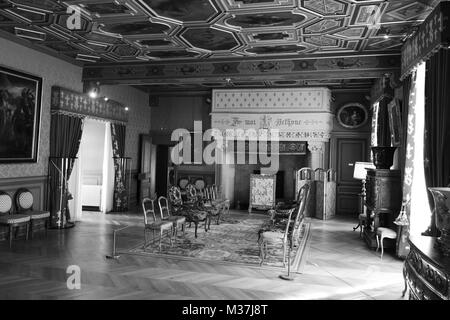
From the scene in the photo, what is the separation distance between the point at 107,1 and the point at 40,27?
173 centimetres

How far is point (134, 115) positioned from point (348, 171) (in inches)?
257

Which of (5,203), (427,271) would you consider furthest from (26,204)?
(427,271)

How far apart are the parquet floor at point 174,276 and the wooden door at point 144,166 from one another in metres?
4.72

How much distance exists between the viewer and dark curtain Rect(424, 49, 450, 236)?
3.84m

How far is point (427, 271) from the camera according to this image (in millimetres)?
2219

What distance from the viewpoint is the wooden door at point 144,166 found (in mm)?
10953

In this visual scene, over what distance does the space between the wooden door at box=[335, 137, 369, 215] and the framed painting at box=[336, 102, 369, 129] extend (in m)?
0.41

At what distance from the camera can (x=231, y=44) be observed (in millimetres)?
6457

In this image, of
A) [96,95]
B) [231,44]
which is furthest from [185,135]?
[231,44]

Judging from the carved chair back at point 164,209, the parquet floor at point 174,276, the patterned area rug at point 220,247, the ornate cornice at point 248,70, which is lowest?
the parquet floor at point 174,276

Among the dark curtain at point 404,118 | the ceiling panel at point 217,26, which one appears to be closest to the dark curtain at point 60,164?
the ceiling panel at point 217,26

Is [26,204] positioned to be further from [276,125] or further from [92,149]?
[276,125]

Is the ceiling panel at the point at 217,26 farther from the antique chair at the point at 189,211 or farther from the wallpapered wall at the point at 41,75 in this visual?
the antique chair at the point at 189,211

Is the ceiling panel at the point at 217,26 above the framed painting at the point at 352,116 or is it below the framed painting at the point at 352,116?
above
